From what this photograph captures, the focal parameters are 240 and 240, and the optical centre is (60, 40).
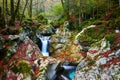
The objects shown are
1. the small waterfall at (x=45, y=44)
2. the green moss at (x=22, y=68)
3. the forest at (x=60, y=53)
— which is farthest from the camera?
the small waterfall at (x=45, y=44)

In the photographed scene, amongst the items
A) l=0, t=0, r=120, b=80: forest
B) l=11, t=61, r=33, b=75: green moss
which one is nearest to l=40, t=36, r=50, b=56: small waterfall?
l=0, t=0, r=120, b=80: forest

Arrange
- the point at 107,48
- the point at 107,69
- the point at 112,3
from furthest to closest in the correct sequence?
1. the point at 112,3
2. the point at 107,48
3. the point at 107,69

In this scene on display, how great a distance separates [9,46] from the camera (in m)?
20.0

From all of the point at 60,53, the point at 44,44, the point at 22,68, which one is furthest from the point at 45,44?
the point at 22,68

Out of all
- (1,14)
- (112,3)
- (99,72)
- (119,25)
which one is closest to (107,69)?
(99,72)

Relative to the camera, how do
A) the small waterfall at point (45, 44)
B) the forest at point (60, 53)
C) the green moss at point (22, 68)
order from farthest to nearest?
the small waterfall at point (45, 44)
the green moss at point (22, 68)
the forest at point (60, 53)

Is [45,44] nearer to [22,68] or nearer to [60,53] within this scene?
[60,53]

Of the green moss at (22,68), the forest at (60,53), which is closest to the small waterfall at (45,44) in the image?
the forest at (60,53)

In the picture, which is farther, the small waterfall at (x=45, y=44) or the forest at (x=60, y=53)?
the small waterfall at (x=45, y=44)

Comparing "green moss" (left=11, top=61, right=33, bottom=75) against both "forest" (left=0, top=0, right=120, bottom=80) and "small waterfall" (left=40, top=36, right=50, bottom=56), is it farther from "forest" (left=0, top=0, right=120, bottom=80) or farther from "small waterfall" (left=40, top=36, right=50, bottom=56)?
"small waterfall" (left=40, top=36, right=50, bottom=56)

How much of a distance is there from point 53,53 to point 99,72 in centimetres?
1356

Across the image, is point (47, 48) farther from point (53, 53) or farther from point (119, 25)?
point (119, 25)

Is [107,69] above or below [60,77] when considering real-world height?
above

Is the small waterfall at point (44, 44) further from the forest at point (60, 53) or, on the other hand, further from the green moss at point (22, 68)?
the green moss at point (22, 68)
